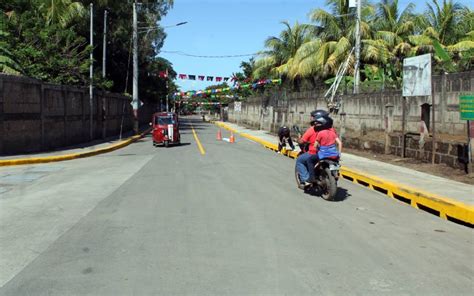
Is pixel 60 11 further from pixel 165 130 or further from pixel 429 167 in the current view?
pixel 429 167

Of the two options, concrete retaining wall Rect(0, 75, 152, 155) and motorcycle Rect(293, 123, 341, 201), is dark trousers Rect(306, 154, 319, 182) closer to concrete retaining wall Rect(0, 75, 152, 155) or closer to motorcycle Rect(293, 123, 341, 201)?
motorcycle Rect(293, 123, 341, 201)

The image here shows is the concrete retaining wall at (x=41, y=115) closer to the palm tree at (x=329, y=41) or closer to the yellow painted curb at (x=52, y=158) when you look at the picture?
the yellow painted curb at (x=52, y=158)

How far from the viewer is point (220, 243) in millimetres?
6590

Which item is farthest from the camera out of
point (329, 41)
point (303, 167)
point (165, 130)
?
point (329, 41)

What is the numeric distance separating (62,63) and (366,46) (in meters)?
18.5

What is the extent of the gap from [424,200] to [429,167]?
16.6ft

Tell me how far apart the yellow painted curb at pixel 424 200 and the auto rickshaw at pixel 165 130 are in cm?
1387

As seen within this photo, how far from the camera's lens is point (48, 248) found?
20.9 feet

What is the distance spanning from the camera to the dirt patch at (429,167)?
41.2ft

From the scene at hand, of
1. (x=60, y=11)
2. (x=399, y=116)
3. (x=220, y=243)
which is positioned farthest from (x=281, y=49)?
(x=220, y=243)

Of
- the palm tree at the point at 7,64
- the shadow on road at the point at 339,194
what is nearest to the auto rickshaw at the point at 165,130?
the palm tree at the point at 7,64

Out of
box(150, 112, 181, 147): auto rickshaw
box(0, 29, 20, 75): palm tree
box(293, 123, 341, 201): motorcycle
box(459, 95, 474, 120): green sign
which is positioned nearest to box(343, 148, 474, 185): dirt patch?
box(459, 95, 474, 120): green sign

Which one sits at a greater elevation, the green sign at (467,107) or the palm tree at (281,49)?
the palm tree at (281,49)

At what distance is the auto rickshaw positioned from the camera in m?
25.9
